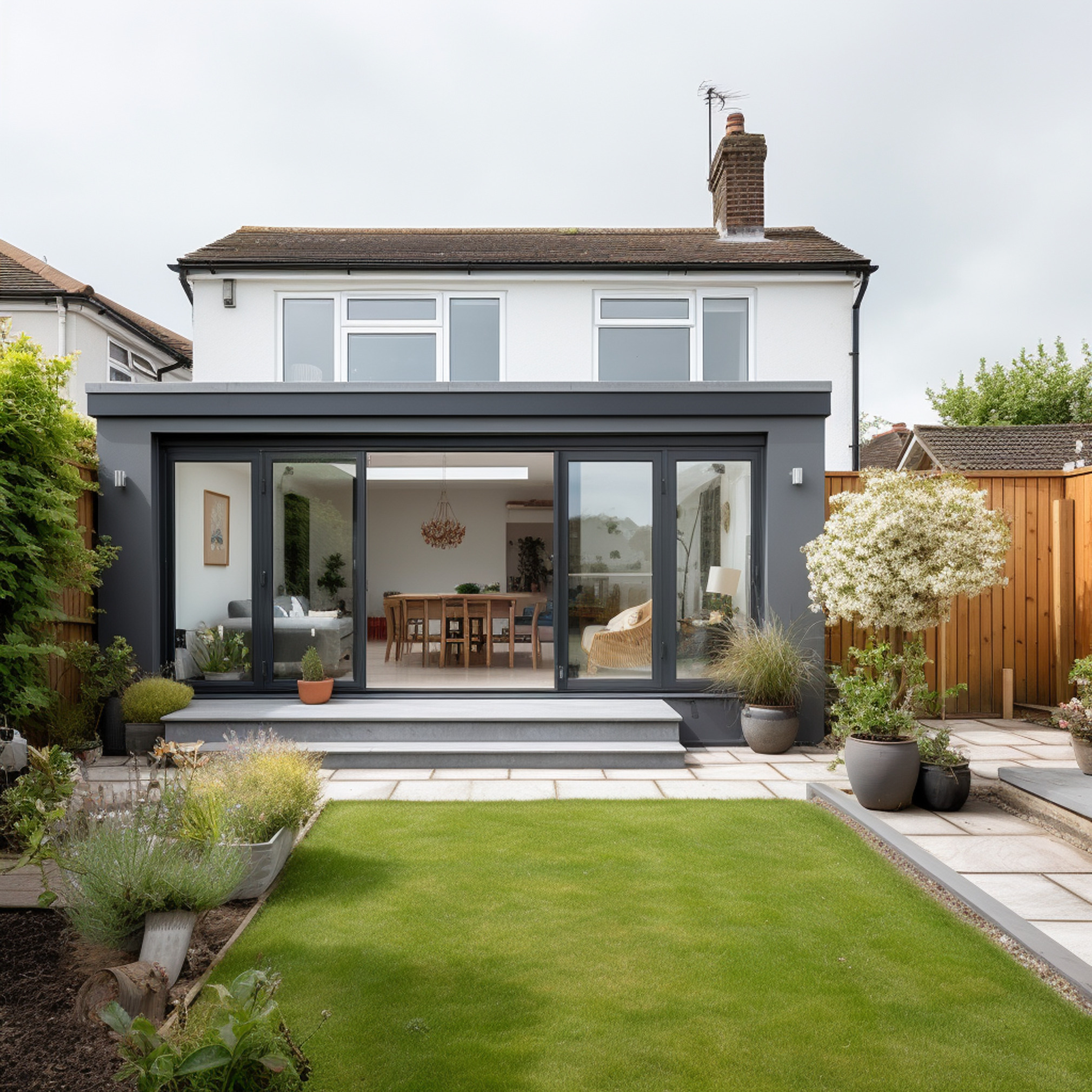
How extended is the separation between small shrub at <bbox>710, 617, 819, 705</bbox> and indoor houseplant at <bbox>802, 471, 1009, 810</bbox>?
3.63 ft

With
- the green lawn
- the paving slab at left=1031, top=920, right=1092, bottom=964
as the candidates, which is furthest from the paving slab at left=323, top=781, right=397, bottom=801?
the paving slab at left=1031, top=920, right=1092, bottom=964

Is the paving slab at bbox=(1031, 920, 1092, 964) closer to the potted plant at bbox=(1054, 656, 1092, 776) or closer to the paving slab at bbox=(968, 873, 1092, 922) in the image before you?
the paving slab at bbox=(968, 873, 1092, 922)

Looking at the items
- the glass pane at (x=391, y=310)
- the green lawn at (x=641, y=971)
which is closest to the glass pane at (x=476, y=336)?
the glass pane at (x=391, y=310)

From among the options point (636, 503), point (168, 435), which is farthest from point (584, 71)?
point (168, 435)

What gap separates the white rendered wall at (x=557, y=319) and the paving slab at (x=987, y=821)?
6.01 m

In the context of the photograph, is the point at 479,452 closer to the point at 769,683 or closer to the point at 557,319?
the point at 769,683

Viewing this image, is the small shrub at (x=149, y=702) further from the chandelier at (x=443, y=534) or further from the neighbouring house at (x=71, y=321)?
the chandelier at (x=443, y=534)

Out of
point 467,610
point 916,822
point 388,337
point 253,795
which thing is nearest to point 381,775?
point 253,795

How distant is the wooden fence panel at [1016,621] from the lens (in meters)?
7.46

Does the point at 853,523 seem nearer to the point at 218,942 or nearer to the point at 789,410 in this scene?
the point at 789,410

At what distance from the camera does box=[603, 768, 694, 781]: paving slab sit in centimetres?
550

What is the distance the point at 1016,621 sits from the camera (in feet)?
24.6

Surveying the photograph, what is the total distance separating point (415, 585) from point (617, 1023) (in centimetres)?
1313

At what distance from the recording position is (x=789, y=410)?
6.54 m
